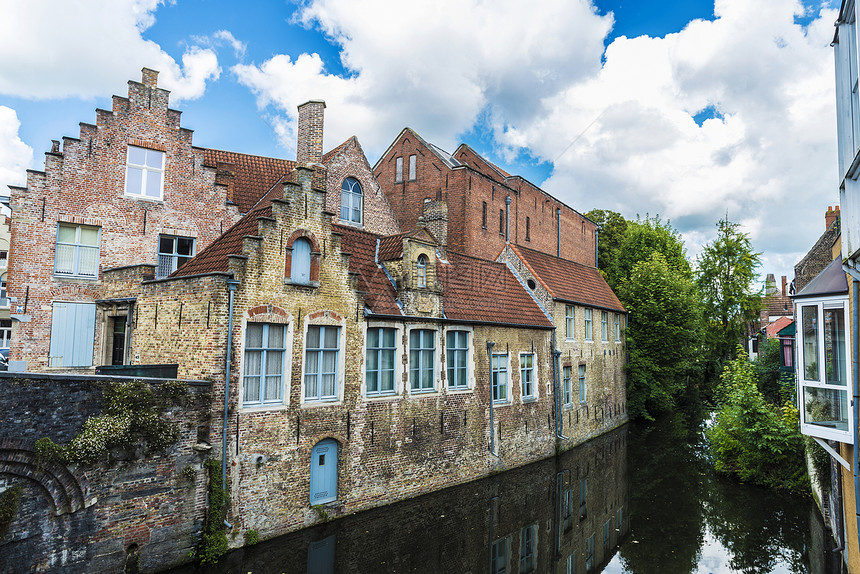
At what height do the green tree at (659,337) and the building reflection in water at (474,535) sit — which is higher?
the green tree at (659,337)

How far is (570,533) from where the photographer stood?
42.1 feet

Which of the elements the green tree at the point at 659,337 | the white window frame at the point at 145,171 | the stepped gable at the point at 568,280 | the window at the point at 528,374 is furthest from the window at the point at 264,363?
the green tree at the point at 659,337

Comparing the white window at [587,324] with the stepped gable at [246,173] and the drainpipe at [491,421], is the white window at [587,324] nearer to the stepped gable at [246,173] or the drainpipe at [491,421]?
the drainpipe at [491,421]

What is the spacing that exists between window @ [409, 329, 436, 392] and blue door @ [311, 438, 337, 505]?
308 centimetres

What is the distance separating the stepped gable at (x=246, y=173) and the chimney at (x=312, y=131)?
11.5 ft

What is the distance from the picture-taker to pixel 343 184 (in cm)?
2088

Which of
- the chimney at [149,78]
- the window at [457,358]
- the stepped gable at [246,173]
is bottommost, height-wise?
the window at [457,358]

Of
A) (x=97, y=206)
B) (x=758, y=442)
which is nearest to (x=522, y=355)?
(x=758, y=442)

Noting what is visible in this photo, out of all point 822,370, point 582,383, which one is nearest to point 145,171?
point 822,370

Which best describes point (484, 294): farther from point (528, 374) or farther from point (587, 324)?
point (587, 324)

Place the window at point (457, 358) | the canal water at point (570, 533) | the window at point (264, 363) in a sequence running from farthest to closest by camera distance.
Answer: the window at point (457, 358)
the window at point (264, 363)
the canal water at point (570, 533)

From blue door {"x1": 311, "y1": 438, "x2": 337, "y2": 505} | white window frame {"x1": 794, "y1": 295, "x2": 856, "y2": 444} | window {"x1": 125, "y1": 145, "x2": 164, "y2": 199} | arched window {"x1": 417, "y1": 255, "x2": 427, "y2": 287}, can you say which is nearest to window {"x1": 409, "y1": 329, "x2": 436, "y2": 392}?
arched window {"x1": 417, "y1": 255, "x2": 427, "y2": 287}

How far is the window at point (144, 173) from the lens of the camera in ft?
51.0

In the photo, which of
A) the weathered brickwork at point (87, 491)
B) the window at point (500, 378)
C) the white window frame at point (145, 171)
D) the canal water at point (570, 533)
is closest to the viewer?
the weathered brickwork at point (87, 491)
